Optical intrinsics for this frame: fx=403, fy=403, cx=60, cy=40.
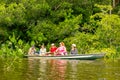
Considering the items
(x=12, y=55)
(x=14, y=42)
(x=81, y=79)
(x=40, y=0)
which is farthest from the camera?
(x=40, y=0)

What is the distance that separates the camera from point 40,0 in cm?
2733

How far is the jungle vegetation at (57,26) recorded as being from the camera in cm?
2488

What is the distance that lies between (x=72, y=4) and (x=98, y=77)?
15595 millimetres

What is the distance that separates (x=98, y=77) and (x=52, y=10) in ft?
50.7

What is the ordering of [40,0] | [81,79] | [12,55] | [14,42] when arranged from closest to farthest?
[81,79], [12,55], [14,42], [40,0]

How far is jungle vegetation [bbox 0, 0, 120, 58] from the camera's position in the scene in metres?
24.9

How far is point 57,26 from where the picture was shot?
27.0 meters

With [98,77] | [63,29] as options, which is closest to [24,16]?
[63,29]

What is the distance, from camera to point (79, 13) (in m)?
28.9

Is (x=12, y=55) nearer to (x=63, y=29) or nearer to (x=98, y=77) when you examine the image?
(x=63, y=29)

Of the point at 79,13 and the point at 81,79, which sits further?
the point at 79,13

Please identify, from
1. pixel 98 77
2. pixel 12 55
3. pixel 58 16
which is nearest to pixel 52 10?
pixel 58 16

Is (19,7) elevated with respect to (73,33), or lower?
elevated

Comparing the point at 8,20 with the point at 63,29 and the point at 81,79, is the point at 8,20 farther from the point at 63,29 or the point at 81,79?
the point at 81,79
